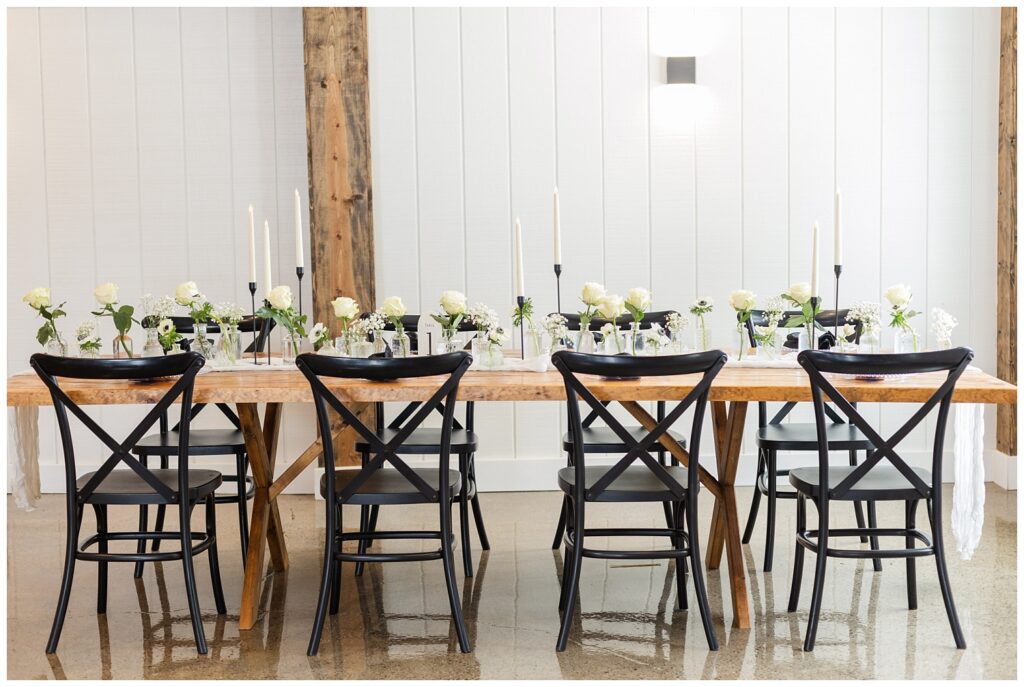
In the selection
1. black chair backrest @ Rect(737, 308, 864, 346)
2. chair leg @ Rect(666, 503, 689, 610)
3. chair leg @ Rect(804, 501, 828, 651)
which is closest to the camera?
chair leg @ Rect(804, 501, 828, 651)

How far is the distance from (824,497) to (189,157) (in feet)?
11.0

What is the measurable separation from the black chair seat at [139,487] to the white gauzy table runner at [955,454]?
21 cm

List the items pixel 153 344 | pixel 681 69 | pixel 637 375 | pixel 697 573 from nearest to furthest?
pixel 637 375 → pixel 697 573 → pixel 153 344 → pixel 681 69

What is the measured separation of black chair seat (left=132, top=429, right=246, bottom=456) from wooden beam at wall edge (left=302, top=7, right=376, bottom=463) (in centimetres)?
101

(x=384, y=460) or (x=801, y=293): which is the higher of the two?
(x=801, y=293)

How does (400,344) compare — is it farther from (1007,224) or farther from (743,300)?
(1007,224)

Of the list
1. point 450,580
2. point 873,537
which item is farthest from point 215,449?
point 873,537

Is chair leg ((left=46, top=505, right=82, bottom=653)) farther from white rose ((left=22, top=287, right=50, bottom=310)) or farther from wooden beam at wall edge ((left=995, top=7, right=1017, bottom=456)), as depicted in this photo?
wooden beam at wall edge ((left=995, top=7, right=1017, bottom=456))

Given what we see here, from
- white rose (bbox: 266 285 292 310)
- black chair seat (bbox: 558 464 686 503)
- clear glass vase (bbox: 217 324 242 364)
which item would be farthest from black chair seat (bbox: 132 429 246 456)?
black chair seat (bbox: 558 464 686 503)

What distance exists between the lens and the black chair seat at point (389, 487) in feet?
9.62

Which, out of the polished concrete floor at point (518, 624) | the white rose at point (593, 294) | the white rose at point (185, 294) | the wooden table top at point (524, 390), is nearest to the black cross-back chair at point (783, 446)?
the polished concrete floor at point (518, 624)

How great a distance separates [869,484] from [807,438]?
587 millimetres

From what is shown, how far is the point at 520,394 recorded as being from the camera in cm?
302

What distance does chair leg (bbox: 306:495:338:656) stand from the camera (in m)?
2.88
